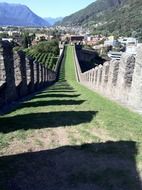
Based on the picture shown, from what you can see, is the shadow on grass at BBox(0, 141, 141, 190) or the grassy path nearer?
the shadow on grass at BBox(0, 141, 141, 190)

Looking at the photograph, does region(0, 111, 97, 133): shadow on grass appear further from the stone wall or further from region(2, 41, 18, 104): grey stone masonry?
region(2, 41, 18, 104): grey stone masonry

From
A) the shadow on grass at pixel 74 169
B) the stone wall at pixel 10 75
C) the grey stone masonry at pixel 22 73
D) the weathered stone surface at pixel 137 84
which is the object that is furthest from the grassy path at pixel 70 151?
the grey stone masonry at pixel 22 73

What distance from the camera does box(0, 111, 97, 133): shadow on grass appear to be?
9.01 metres

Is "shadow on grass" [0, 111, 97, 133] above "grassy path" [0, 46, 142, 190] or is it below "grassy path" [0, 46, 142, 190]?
below

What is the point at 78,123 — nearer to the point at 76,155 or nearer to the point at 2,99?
the point at 76,155

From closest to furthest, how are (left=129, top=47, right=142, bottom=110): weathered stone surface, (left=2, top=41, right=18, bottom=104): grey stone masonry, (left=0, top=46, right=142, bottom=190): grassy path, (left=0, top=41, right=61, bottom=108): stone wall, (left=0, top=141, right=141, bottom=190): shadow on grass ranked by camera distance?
1. (left=0, top=141, right=141, bottom=190): shadow on grass
2. (left=0, top=46, right=142, bottom=190): grassy path
3. (left=129, top=47, right=142, bottom=110): weathered stone surface
4. (left=0, top=41, right=61, bottom=108): stone wall
5. (left=2, top=41, right=18, bottom=104): grey stone masonry

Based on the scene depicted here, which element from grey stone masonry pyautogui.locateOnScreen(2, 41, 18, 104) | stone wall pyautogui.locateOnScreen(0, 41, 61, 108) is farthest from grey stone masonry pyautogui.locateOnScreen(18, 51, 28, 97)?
grey stone masonry pyautogui.locateOnScreen(2, 41, 18, 104)

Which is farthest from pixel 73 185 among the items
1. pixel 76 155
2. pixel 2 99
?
pixel 2 99

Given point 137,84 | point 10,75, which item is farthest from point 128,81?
point 10,75

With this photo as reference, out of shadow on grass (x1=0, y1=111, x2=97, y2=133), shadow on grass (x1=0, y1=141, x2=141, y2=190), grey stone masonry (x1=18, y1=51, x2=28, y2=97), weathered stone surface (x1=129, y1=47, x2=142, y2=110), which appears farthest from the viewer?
grey stone masonry (x1=18, y1=51, x2=28, y2=97)

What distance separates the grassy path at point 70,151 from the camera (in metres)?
6.01

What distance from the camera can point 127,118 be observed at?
10.5 m

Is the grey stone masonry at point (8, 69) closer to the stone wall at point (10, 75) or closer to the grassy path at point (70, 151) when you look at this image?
the stone wall at point (10, 75)

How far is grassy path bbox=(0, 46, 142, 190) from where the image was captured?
6.01 meters
